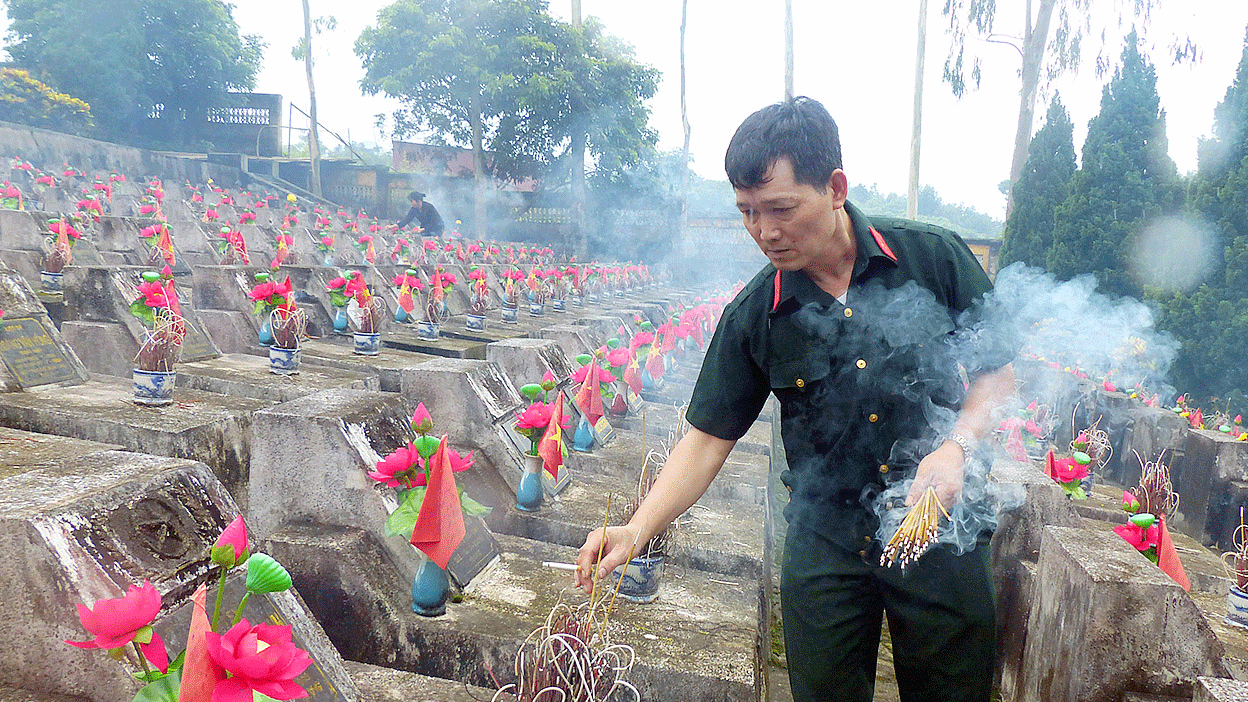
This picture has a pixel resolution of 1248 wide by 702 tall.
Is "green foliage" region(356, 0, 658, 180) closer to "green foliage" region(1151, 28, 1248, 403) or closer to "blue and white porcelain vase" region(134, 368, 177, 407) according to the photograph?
"green foliage" region(1151, 28, 1248, 403)

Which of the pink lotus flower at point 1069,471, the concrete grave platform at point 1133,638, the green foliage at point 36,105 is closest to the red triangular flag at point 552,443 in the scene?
the concrete grave platform at point 1133,638

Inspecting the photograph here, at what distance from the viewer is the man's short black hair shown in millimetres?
1797

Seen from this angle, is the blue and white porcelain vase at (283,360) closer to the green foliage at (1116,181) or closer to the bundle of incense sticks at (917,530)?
the bundle of incense sticks at (917,530)

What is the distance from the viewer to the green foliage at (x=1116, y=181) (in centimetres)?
1305

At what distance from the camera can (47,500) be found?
191 centimetres

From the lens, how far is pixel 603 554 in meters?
1.87

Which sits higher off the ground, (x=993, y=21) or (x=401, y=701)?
(x=993, y=21)

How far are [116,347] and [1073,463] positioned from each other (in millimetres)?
5584

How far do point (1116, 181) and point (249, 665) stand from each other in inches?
603

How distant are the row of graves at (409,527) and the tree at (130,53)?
16990 mm

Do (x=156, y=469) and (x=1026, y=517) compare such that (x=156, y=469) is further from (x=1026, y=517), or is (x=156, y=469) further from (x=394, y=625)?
(x=1026, y=517)

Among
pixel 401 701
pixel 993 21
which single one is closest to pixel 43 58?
pixel 993 21

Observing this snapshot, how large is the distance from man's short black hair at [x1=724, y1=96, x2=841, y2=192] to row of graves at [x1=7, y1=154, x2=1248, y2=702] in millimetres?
813

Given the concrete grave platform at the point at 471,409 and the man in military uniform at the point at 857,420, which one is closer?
the man in military uniform at the point at 857,420
